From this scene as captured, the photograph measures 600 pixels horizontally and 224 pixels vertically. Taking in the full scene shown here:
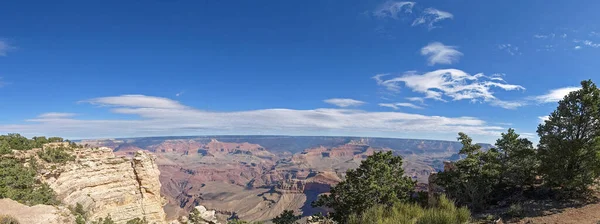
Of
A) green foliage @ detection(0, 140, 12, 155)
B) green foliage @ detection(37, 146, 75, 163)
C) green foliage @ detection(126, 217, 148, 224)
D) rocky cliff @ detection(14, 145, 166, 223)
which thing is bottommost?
green foliage @ detection(126, 217, 148, 224)

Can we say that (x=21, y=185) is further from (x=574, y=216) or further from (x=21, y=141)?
(x=574, y=216)

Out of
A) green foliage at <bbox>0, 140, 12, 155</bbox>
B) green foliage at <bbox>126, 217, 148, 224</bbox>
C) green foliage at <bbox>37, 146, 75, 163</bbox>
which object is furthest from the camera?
green foliage at <bbox>126, 217, 148, 224</bbox>

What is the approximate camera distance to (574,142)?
1944 cm

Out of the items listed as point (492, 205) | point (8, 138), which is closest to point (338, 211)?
point (492, 205)

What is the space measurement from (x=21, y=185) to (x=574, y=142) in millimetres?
48668

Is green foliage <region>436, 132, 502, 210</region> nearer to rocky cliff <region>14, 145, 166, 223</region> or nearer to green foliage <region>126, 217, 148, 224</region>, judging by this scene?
green foliage <region>126, 217, 148, 224</region>

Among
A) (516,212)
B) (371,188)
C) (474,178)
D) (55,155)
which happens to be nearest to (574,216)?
(516,212)

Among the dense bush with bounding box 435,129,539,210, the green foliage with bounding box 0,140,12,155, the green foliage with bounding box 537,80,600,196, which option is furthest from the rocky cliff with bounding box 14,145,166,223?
the green foliage with bounding box 537,80,600,196

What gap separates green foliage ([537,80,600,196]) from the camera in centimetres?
1850

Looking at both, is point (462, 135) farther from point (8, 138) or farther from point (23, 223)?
point (8, 138)

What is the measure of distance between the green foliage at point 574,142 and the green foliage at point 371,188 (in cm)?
1081

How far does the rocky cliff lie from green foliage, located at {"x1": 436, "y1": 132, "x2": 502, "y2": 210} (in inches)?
1548

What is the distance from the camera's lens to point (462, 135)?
2600 cm

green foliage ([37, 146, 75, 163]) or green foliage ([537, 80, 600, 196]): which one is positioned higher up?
green foliage ([537, 80, 600, 196])
